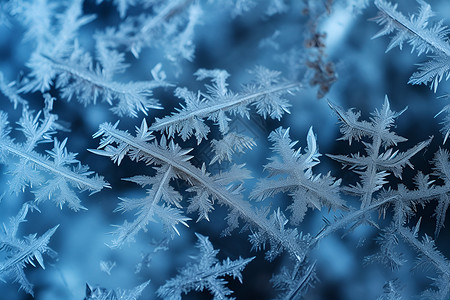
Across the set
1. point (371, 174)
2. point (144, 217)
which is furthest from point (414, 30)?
point (144, 217)

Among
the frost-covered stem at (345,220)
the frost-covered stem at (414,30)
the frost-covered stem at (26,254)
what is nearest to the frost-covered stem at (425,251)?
the frost-covered stem at (345,220)

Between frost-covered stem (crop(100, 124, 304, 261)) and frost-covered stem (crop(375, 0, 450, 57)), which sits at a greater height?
frost-covered stem (crop(375, 0, 450, 57))

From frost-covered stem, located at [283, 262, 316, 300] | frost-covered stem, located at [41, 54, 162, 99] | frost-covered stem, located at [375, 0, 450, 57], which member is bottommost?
frost-covered stem, located at [283, 262, 316, 300]

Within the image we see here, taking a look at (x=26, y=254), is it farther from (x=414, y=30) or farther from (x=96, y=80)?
(x=414, y=30)

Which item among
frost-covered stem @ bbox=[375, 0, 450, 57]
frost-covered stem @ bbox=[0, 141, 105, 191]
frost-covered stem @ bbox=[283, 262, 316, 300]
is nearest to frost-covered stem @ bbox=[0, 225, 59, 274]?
frost-covered stem @ bbox=[0, 141, 105, 191]

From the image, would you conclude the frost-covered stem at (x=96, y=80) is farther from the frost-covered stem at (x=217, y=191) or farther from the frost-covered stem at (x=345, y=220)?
the frost-covered stem at (x=345, y=220)

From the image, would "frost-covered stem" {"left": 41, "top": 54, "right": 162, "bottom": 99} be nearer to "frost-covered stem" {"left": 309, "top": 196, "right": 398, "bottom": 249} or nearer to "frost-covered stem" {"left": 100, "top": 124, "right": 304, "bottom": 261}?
"frost-covered stem" {"left": 100, "top": 124, "right": 304, "bottom": 261}

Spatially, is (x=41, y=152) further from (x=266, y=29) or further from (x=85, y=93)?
(x=266, y=29)
